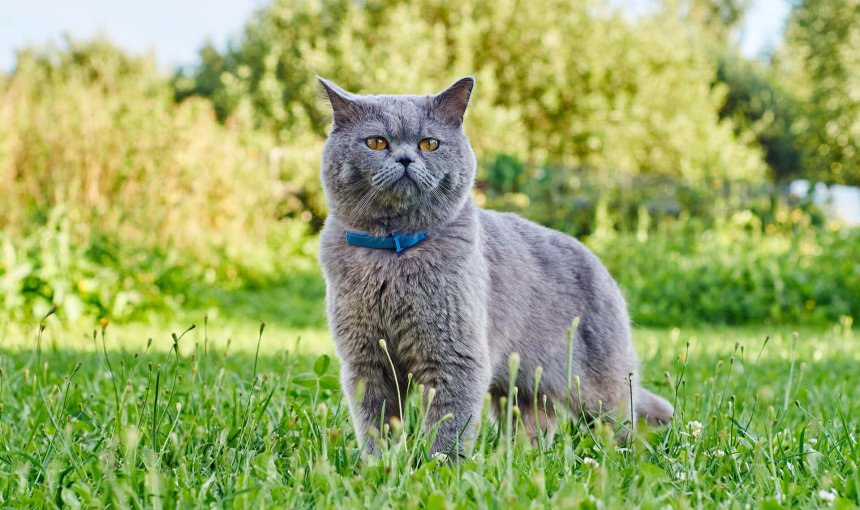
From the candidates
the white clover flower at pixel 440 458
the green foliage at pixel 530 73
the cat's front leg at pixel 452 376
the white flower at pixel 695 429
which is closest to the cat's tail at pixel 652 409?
the white flower at pixel 695 429

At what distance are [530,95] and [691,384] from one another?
10.3m

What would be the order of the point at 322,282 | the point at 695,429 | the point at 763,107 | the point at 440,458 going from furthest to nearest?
the point at 763,107, the point at 322,282, the point at 695,429, the point at 440,458

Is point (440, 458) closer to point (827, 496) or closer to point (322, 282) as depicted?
point (827, 496)

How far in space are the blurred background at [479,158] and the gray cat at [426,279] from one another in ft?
1.39

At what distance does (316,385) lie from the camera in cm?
244

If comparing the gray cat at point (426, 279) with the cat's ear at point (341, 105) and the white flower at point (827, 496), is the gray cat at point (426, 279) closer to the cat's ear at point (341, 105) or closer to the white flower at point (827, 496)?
the cat's ear at point (341, 105)

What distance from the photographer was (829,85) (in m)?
15.4

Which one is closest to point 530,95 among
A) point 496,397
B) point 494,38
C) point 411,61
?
point 494,38

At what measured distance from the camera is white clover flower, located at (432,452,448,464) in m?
1.70

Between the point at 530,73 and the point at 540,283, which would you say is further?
the point at 530,73

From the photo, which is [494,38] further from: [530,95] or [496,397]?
[496,397]

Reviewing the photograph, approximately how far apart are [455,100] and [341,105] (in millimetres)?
329

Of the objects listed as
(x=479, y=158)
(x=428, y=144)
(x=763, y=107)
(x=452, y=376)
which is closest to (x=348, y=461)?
(x=452, y=376)

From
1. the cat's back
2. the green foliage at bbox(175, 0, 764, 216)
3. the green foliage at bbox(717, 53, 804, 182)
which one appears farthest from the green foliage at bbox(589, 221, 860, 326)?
the green foliage at bbox(717, 53, 804, 182)
